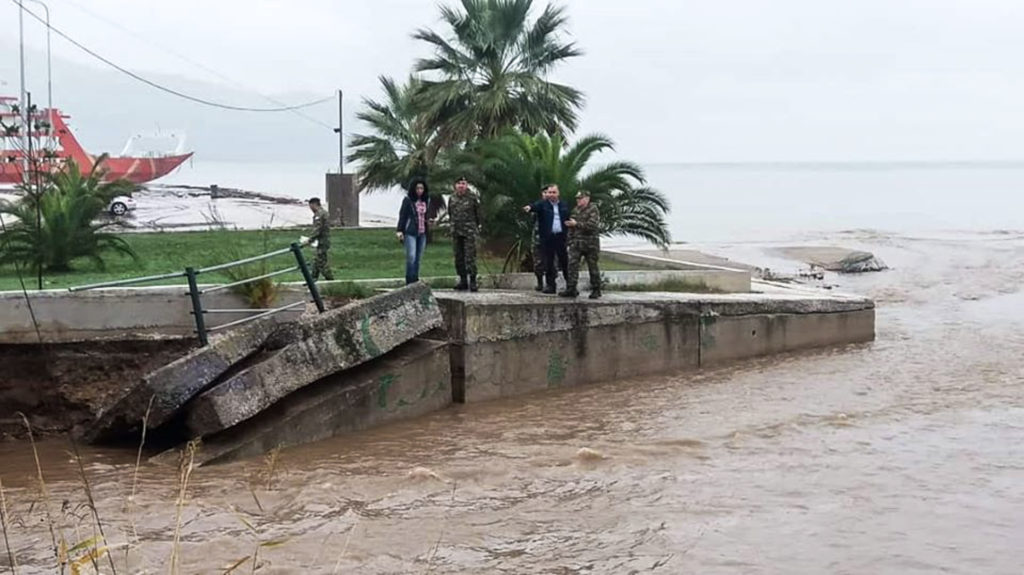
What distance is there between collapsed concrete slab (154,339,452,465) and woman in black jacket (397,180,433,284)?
4.41ft

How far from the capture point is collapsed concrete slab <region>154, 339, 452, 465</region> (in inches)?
421

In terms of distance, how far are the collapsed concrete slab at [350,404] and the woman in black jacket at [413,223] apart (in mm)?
1344

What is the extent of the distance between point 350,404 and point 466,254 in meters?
3.10

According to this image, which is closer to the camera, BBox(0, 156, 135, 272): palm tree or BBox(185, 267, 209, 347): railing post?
BBox(185, 267, 209, 347): railing post

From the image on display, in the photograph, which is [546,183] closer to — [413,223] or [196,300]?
[413,223]

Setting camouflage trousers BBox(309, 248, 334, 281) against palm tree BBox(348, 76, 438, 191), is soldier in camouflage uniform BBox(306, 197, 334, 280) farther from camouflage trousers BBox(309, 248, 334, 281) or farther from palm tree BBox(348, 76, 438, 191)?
palm tree BBox(348, 76, 438, 191)

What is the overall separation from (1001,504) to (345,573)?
518 centimetres

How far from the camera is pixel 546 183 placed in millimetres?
17000

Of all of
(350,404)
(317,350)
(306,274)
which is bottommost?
(350,404)

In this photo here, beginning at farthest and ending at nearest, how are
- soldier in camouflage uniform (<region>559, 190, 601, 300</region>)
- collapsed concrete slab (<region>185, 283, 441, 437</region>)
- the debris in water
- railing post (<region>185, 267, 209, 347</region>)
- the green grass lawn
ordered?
the green grass lawn
soldier in camouflage uniform (<region>559, 190, 601, 300</region>)
the debris in water
railing post (<region>185, 267, 209, 347</region>)
collapsed concrete slab (<region>185, 283, 441, 437</region>)

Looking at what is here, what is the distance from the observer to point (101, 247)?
17.0 meters

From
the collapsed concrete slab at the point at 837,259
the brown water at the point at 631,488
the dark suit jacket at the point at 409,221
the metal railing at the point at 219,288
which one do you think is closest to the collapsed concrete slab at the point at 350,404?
the brown water at the point at 631,488

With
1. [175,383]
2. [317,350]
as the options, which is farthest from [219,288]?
[175,383]

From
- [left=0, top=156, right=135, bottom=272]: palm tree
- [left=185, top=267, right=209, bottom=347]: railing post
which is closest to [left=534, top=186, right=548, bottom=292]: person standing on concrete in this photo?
[left=185, top=267, right=209, bottom=347]: railing post
